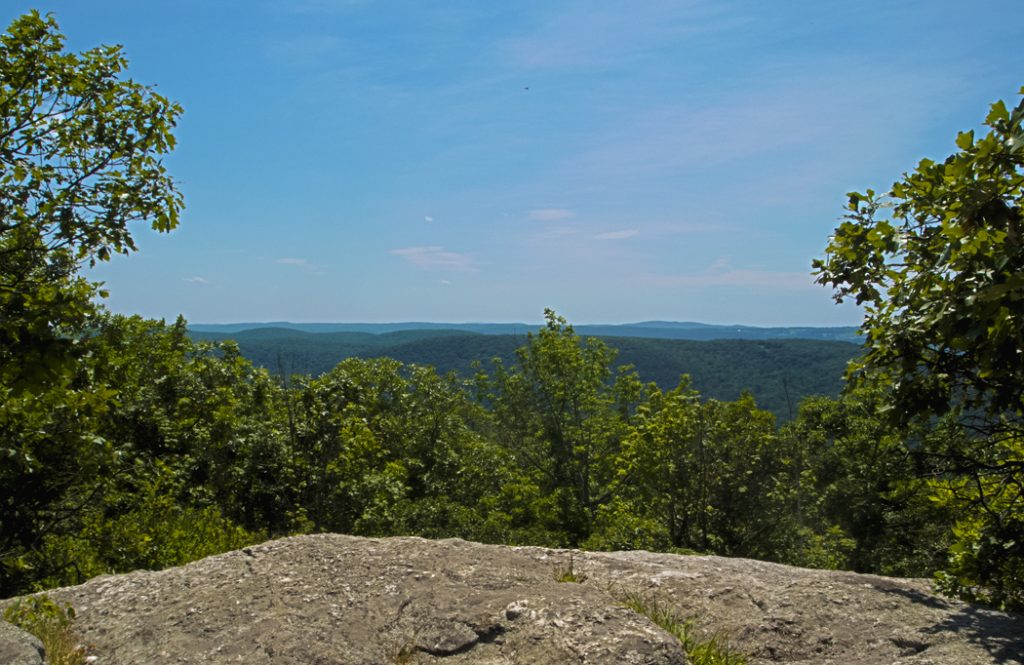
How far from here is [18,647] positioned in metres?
4.66

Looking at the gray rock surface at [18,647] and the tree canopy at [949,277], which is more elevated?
the tree canopy at [949,277]

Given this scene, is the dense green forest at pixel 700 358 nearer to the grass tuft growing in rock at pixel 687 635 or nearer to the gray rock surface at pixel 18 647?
the grass tuft growing in rock at pixel 687 635

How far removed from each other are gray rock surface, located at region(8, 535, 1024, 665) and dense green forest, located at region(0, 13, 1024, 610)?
2.57 feet

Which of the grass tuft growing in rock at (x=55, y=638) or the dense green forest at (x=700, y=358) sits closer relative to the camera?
the grass tuft growing in rock at (x=55, y=638)

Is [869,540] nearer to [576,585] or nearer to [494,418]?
[494,418]

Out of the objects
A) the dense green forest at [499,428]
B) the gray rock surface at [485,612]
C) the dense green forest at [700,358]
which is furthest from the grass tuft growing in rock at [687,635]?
the dense green forest at [700,358]

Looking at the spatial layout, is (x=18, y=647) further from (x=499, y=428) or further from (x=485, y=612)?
(x=499, y=428)

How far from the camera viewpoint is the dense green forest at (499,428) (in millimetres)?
4777

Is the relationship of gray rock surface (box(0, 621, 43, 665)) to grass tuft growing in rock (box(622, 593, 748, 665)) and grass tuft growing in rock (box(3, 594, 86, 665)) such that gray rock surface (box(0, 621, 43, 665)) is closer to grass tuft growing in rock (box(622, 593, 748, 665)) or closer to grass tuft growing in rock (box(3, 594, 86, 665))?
grass tuft growing in rock (box(3, 594, 86, 665))

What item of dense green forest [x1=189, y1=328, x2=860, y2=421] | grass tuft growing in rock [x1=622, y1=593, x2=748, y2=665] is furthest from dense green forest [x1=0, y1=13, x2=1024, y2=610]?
dense green forest [x1=189, y1=328, x2=860, y2=421]

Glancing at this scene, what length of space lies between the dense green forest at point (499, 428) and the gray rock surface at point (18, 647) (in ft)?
3.01

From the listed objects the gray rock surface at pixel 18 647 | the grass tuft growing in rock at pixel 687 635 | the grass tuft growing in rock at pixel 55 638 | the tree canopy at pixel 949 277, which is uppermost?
the tree canopy at pixel 949 277

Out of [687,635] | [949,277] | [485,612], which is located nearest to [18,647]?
[485,612]

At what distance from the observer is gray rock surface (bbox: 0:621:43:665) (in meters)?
4.54
